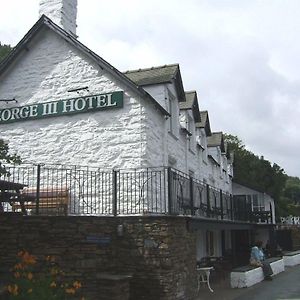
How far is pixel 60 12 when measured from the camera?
1512 cm

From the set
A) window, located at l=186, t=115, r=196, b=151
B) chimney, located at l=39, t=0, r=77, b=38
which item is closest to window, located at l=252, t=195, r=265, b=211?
window, located at l=186, t=115, r=196, b=151

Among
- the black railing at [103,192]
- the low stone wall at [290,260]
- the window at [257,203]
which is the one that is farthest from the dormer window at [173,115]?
the window at [257,203]

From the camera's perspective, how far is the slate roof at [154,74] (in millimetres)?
14891

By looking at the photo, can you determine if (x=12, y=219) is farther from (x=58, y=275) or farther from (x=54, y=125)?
(x=54, y=125)

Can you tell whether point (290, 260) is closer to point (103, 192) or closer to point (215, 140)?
point (215, 140)

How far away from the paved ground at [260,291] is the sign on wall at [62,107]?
20.1 feet

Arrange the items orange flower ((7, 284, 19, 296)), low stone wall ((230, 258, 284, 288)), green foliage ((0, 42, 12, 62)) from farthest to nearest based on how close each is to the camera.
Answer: green foliage ((0, 42, 12, 62)) < low stone wall ((230, 258, 284, 288)) < orange flower ((7, 284, 19, 296))

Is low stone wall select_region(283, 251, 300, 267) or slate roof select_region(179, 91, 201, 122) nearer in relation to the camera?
slate roof select_region(179, 91, 201, 122)

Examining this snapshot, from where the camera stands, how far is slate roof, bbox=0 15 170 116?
13.3 metres

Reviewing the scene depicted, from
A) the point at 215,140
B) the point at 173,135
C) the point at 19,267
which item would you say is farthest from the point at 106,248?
the point at 215,140

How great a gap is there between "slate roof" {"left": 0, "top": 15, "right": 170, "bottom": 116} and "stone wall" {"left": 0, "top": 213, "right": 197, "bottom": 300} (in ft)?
14.3

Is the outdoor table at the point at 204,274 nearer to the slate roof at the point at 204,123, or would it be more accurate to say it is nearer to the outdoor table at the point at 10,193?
the outdoor table at the point at 10,193

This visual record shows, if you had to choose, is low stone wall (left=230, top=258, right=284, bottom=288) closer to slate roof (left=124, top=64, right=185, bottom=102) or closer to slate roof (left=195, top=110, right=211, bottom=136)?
slate roof (left=124, top=64, right=185, bottom=102)

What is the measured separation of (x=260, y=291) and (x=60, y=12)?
36.0 feet
